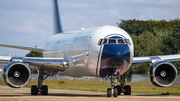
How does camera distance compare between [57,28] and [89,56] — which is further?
[57,28]

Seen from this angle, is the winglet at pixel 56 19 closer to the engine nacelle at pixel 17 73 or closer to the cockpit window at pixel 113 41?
the engine nacelle at pixel 17 73

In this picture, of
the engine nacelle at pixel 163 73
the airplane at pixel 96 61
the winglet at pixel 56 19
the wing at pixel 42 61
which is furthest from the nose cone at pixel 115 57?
the winglet at pixel 56 19

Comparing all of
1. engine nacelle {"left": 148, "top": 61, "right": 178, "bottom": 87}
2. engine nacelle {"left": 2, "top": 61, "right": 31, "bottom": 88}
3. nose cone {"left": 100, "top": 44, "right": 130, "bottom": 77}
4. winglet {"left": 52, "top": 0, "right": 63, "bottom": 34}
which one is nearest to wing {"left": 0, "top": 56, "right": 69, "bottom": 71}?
engine nacelle {"left": 2, "top": 61, "right": 31, "bottom": 88}

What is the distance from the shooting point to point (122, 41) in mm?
18250

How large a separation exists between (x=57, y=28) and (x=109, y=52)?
44.7 feet

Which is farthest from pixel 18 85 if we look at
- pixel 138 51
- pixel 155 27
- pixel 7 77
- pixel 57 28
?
pixel 155 27

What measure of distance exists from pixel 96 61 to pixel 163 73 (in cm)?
420

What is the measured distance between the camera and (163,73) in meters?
20.4

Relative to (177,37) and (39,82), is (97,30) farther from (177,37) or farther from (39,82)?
(177,37)

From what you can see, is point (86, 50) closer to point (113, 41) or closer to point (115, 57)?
point (113, 41)

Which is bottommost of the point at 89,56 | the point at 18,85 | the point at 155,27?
the point at 18,85

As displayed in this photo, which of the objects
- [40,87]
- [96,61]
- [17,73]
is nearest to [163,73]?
[96,61]

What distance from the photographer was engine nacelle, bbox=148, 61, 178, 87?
19.9 metres

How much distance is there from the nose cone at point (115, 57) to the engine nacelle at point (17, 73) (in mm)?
4224
